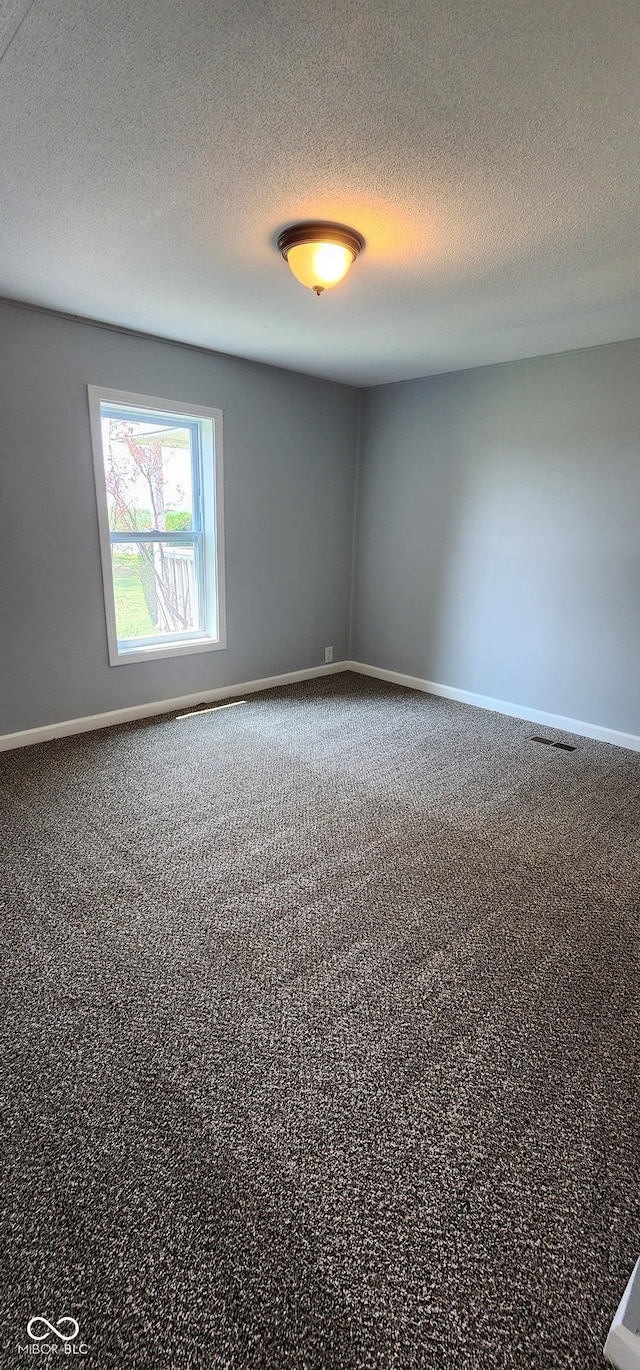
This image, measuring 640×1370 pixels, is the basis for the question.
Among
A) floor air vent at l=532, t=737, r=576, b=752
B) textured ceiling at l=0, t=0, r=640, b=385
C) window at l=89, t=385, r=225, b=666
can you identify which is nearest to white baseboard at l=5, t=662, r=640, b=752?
floor air vent at l=532, t=737, r=576, b=752

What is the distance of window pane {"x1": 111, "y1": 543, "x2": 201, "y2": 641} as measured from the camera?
3.76 metres

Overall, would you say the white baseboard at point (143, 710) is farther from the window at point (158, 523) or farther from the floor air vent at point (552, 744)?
the floor air vent at point (552, 744)

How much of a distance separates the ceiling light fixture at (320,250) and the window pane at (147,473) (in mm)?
1757

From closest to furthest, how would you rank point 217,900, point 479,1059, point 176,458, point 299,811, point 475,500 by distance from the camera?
point 479,1059 < point 217,900 < point 299,811 < point 176,458 < point 475,500

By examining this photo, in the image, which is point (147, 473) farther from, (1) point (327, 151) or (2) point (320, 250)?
(1) point (327, 151)

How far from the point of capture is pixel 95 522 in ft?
11.3

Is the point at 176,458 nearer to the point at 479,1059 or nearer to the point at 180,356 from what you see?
the point at 180,356

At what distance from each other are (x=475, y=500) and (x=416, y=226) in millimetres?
2309

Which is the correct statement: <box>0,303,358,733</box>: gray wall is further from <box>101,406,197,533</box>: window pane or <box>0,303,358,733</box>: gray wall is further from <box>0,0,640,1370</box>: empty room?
<box>101,406,197,533</box>: window pane

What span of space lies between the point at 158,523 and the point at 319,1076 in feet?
10.8

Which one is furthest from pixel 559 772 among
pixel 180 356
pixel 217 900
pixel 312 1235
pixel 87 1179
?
pixel 180 356

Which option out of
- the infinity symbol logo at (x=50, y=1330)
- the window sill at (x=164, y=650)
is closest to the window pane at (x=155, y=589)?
the window sill at (x=164, y=650)

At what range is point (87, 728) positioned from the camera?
12.0 feet

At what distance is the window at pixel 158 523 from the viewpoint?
352cm
